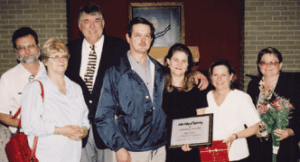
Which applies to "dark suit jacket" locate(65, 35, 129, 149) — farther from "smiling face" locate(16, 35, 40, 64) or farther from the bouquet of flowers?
the bouquet of flowers

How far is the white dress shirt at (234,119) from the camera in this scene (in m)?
2.46

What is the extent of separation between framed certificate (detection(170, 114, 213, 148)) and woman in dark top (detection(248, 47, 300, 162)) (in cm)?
70

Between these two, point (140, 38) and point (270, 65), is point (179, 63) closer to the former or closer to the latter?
point (140, 38)

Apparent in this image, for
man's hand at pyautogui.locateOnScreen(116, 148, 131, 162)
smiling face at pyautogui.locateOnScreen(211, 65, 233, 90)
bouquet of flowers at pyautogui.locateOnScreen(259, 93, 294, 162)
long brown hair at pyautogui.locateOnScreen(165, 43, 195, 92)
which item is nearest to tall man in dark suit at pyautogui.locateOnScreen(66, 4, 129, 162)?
man's hand at pyautogui.locateOnScreen(116, 148, 131, 162)

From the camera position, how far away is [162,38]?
5305 mm

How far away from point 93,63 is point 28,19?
9.24 feet

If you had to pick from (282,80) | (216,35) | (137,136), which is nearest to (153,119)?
(137,136)

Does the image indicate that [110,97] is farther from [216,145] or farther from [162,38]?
[162,38]

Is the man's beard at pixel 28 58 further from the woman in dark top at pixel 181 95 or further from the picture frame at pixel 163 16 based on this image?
the picture frame at pixel 163 16

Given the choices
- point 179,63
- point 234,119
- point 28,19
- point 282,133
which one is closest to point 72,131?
point 179,63

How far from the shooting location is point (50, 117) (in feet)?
6.56

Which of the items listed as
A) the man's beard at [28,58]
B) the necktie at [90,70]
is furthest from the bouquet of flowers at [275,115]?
the man's beard at [28,58]

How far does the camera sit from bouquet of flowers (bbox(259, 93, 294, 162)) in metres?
2.40

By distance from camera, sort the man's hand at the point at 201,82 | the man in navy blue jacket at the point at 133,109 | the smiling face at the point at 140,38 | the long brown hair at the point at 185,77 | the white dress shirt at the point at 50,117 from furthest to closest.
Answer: the man's hand at the point at 201,82
the long brown hair at the point at 185,77
the smiling face at the point at 140,38
the man in navy blue jacket at the point at 133,109
the white dress shirt at the point at 50,117
